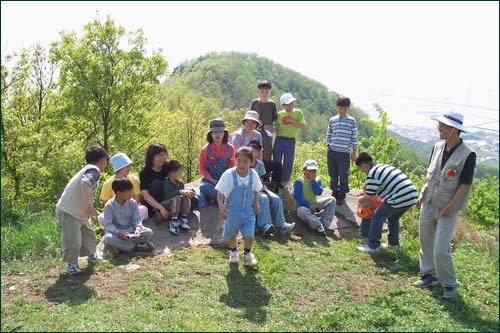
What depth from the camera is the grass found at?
4387 millimetres

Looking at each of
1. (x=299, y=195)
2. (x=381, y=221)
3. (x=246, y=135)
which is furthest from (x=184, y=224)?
(x=381, y=221)

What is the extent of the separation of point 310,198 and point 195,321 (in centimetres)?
429

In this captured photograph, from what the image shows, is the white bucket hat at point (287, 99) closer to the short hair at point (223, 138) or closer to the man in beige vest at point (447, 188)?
the short hair at point (223, 138)

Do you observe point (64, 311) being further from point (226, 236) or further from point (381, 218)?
point (381, 218)

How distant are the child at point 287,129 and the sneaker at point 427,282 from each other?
12.3ft

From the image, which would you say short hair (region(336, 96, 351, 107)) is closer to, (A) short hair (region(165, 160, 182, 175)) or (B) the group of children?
(B) the group of children

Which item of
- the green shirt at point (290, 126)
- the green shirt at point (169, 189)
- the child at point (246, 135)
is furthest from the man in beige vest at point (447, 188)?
the green shirt at point (169, 189)

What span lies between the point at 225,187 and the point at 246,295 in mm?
1452

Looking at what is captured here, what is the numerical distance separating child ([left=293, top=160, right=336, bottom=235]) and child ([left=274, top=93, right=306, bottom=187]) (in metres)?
0.92

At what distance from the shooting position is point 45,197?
71.9 ft

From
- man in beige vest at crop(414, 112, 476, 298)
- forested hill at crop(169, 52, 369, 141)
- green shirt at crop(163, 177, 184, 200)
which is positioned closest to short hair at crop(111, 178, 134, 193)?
green shirt at crop(163, 177, 184, 200)

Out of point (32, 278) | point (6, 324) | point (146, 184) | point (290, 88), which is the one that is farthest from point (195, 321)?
point (290, 88)

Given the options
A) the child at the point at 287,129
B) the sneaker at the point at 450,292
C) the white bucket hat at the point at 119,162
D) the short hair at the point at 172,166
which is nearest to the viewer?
the sneaker at the point at 450,292

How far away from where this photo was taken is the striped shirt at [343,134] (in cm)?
856
